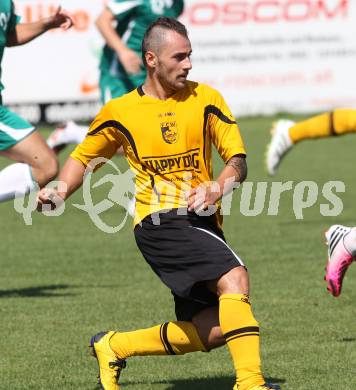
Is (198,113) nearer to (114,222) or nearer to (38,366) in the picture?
(38,366)

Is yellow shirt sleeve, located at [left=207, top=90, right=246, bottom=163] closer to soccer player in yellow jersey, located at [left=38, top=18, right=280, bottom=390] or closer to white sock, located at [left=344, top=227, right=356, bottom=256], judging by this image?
soccer player in yellow jersey, located at [left=38, top=18, right=280, bottom=390]

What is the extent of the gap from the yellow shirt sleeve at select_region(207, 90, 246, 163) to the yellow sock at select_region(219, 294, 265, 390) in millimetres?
660

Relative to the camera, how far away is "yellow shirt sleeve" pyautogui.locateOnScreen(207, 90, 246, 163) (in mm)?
5453

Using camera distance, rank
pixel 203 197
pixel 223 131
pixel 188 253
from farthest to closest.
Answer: pixel 223 131 → pixel 188 253 → pixel 203 197

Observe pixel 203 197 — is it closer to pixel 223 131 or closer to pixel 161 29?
pixel 223 131

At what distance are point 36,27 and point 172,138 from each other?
341 cm

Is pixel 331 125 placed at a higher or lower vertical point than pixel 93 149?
lower

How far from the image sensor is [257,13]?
73.6ft

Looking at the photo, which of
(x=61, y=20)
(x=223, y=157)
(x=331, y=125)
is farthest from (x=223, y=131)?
(x=61, y=20)

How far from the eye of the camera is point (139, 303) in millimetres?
7859

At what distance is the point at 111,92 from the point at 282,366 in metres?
6.47

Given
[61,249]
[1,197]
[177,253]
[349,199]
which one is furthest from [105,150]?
[349,199]

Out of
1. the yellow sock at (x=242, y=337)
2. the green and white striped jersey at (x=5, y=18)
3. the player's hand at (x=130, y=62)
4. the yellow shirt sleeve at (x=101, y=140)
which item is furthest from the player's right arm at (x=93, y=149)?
the player's hand at (x=130, y=62)

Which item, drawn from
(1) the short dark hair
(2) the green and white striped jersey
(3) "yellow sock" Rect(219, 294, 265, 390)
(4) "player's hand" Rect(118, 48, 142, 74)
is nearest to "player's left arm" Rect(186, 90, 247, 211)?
(1) the short dark hair
